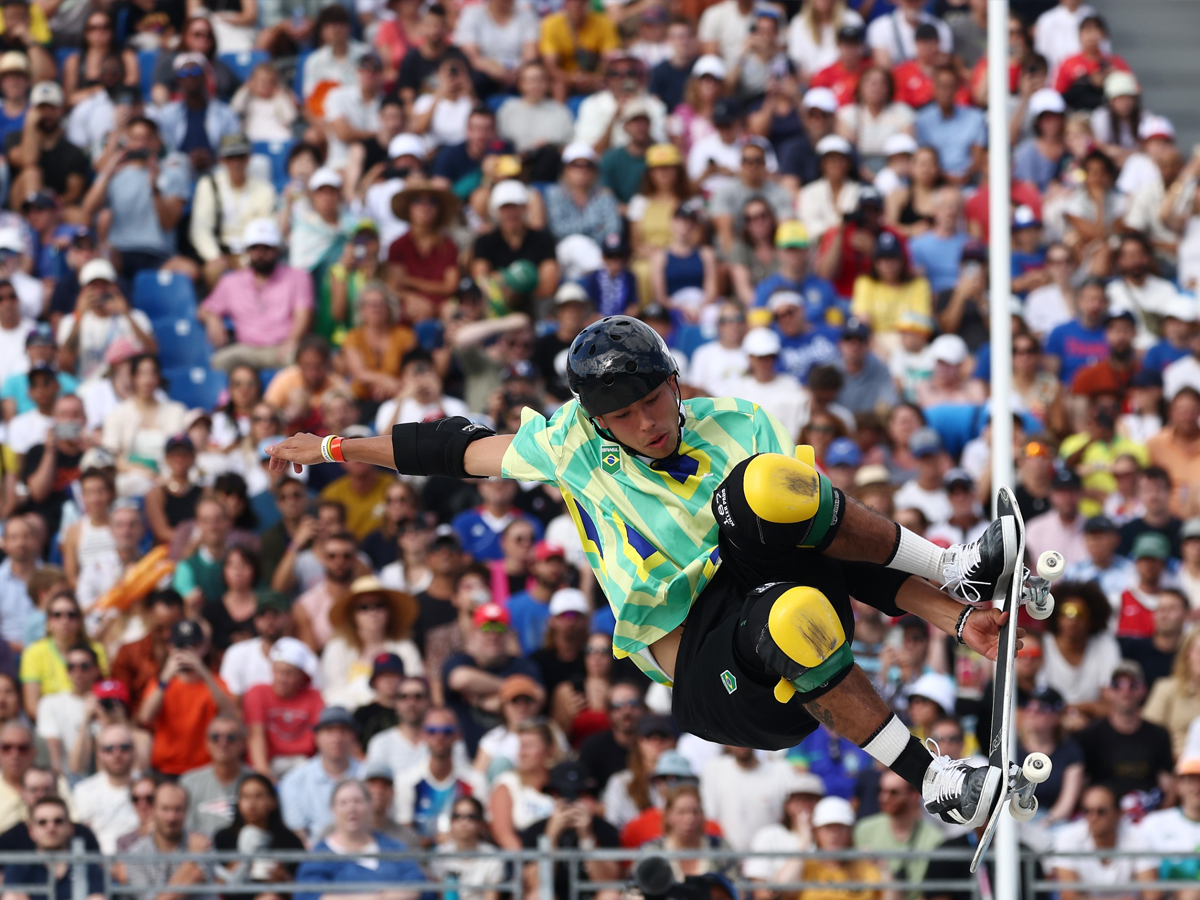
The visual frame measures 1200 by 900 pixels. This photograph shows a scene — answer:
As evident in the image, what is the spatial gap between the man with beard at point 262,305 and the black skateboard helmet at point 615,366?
275 inches

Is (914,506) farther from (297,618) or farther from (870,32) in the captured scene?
(870,32)

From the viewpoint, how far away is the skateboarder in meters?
5.03

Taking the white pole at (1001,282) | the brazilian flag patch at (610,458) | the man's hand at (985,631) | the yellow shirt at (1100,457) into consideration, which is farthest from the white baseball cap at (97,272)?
the man's hand at (985,631)

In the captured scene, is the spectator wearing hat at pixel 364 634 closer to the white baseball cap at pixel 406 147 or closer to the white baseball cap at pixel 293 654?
the white baseball cap at pixel 293 654

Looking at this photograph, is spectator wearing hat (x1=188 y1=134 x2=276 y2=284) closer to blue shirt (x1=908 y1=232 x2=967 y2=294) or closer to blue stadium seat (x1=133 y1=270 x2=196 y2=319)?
blue stadium seat (x1=133 y1=270 x2=196 y2=319)

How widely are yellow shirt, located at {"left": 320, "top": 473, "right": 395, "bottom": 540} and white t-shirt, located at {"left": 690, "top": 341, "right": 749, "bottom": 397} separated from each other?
2116mm

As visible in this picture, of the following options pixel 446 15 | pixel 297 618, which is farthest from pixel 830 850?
pixel 446 15

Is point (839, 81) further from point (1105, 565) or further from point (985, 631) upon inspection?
point (985, 631)

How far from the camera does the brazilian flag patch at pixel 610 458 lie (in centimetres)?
539

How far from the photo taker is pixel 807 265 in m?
12.4

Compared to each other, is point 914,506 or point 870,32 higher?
point 870,32

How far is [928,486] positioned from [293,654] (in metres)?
3.83

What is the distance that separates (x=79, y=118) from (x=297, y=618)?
4.96 metres

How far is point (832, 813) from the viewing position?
8.95m
